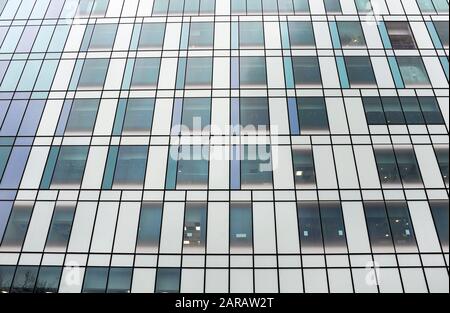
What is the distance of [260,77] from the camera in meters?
27.7

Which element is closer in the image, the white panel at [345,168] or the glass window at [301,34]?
the white panel at [345,168]

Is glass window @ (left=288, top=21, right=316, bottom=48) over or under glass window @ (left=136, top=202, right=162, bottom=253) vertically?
over

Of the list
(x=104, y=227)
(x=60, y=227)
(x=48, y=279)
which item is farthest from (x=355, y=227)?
(x=48, y=279)

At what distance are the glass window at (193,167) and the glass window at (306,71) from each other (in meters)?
8.08

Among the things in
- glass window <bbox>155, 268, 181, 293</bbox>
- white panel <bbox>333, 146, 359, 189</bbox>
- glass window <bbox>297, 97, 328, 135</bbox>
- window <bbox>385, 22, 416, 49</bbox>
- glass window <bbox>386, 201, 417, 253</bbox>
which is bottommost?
glass window <bbox>155, 268, 181, 293</bbox>

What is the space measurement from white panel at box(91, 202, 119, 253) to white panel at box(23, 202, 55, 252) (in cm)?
270

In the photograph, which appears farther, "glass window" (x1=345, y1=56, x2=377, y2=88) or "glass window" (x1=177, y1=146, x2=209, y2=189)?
"glass window" (x1=345, y1=56, x2=377, y2=88)

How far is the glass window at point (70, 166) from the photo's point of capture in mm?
24000

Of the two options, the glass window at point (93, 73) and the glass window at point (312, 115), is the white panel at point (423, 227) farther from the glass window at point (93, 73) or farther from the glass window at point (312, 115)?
the glass window at point (93, 73)

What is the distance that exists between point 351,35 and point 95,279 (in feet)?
75.5

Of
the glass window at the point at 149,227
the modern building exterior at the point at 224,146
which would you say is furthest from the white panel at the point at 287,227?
the glass window at the point at 149,227

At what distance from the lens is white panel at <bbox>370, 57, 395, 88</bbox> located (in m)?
27.0

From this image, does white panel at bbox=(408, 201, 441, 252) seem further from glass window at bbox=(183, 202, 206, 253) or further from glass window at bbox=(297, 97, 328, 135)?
glass window at bbox=(183, 202, 206, 253)

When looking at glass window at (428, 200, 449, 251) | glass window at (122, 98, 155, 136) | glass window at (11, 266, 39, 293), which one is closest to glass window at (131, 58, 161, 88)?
glass window at (122, 98, 155, 136)
